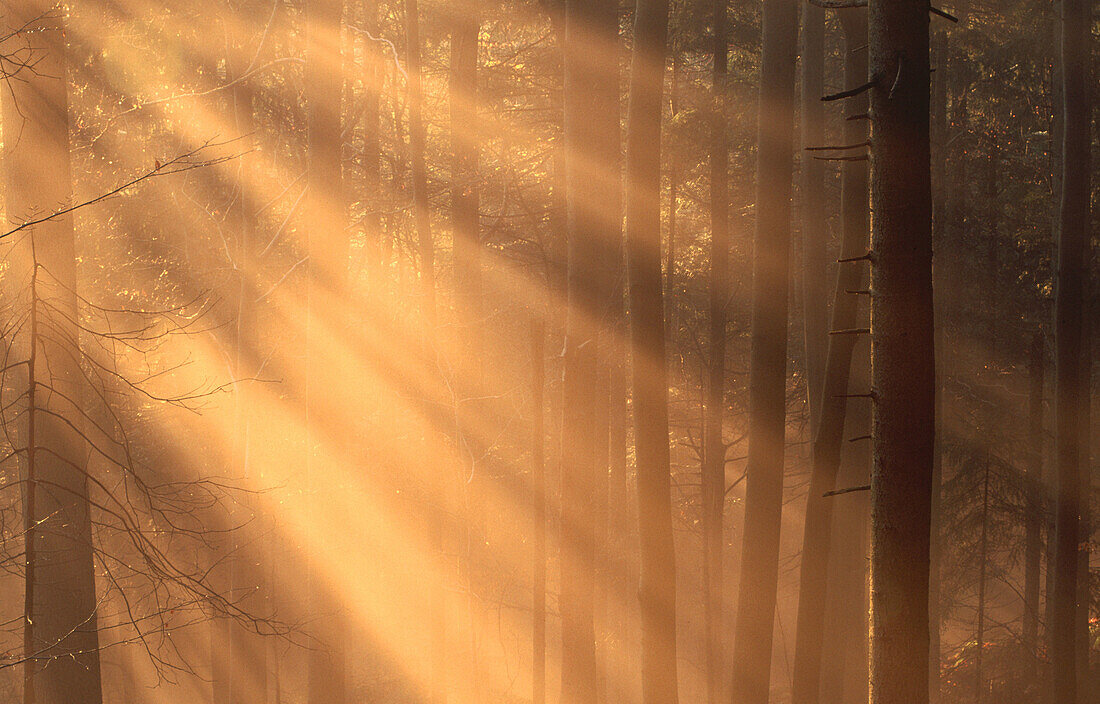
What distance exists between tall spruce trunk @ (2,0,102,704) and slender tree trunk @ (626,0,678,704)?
16.7 ft

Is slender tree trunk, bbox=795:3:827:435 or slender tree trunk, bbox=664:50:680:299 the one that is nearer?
slender tree trunk, bbox=795:3:827:435

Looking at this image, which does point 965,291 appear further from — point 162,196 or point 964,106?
point 162,196

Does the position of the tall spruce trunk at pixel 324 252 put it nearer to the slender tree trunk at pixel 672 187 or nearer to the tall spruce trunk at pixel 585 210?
the tall spruce trunk at pixel 585 210

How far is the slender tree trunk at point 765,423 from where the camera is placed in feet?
31.8

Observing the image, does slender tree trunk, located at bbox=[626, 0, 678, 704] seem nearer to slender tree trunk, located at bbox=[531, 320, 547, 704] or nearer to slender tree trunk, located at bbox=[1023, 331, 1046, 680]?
slender tree trunk, located at bbox=[531, 320, 547, 704]

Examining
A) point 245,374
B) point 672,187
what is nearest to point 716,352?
point 672,187

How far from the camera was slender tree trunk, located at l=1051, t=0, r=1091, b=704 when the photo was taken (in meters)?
11.9

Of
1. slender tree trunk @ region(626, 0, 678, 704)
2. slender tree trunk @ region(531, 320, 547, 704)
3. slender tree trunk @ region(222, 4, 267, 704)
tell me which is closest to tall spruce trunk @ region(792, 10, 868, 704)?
slender tree trunk @ region(626, 0, 678, 704)

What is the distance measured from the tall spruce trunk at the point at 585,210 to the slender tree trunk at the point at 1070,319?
6.45 metres

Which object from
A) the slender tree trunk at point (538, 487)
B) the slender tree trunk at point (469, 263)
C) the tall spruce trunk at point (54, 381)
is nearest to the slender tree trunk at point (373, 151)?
the slender tree trunk at point (469, 263)

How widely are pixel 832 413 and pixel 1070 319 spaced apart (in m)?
5.14

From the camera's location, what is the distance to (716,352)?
17.2 metres

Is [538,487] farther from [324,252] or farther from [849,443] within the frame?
[324,252]

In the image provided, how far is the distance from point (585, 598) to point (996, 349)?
11372 mm
